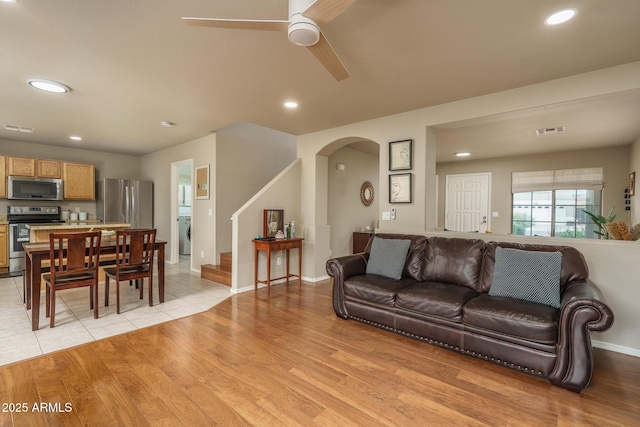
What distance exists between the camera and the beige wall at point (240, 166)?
17.5ft

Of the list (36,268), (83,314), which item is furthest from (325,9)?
(83,314)

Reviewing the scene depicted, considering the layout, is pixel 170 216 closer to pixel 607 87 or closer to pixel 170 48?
pixel 170 48

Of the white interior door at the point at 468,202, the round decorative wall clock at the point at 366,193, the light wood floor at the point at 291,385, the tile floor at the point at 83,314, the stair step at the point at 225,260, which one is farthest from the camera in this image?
the white interior door at the point at 468,202

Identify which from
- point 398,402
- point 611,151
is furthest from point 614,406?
point 611,151

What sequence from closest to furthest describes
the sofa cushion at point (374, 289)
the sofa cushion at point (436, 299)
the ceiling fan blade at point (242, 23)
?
the ceiling fan blade at point (242, 23)
the sofa cushion at point (436, 299)
the sofa cushion at point (374, 289)

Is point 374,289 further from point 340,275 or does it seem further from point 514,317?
point 514,317

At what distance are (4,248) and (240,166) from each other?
14.1 ft

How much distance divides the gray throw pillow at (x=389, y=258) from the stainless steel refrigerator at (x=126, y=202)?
5.61 metres

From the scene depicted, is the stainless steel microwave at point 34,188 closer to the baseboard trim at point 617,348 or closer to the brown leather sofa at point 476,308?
the brown leather sofa at point 476,308

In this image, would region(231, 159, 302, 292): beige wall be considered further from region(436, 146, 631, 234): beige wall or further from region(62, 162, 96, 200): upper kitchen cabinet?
region(436, 146, 631, 234): beige wall

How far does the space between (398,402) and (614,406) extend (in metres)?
1.32

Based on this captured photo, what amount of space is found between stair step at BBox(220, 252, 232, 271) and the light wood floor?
2.04 m

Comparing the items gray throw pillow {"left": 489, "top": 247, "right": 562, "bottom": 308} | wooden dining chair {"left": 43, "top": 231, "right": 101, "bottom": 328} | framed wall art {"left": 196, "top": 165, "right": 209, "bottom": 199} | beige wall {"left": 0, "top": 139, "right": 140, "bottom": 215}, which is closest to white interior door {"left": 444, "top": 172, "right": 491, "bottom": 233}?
gray throw pillow {"left": 489, "top": 247, "right": 562, "bottom": 308}

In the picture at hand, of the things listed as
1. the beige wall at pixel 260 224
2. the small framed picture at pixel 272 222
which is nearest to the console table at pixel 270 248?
the beige wall at pixel 260 224
